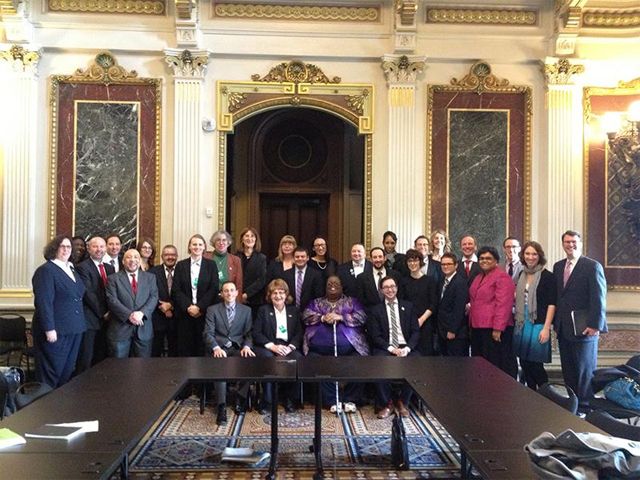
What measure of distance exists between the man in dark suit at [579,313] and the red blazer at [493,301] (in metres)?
0.40

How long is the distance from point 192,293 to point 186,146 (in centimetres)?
218

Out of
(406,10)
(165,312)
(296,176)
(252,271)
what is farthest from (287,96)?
(165,312)

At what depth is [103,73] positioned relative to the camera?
7.25 m

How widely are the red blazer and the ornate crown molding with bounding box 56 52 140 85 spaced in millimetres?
4587

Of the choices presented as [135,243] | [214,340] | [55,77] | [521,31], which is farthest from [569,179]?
[55,77]

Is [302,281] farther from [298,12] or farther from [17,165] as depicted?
[17,165]

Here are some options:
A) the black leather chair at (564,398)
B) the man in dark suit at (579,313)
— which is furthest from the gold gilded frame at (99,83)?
the black leather chair at (564,398)

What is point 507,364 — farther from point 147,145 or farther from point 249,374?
point 147,145

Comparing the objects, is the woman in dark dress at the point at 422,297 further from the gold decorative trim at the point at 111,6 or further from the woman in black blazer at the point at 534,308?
the gold decorative trim at the point at 111,6

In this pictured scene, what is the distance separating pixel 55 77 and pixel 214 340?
3945 mm

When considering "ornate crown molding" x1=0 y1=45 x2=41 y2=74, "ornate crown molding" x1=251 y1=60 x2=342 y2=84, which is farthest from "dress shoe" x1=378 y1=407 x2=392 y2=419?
"ornate crown molding" x1=0 y1=45 x2=41 y2=74

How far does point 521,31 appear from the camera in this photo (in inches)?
293

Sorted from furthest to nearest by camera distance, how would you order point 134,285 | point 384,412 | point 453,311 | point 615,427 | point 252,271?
point 252,271, point 453,311, point 134,285, point 384,412, point 615,427

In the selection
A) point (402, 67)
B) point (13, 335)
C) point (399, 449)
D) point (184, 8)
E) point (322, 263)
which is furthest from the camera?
point (402, 67)
